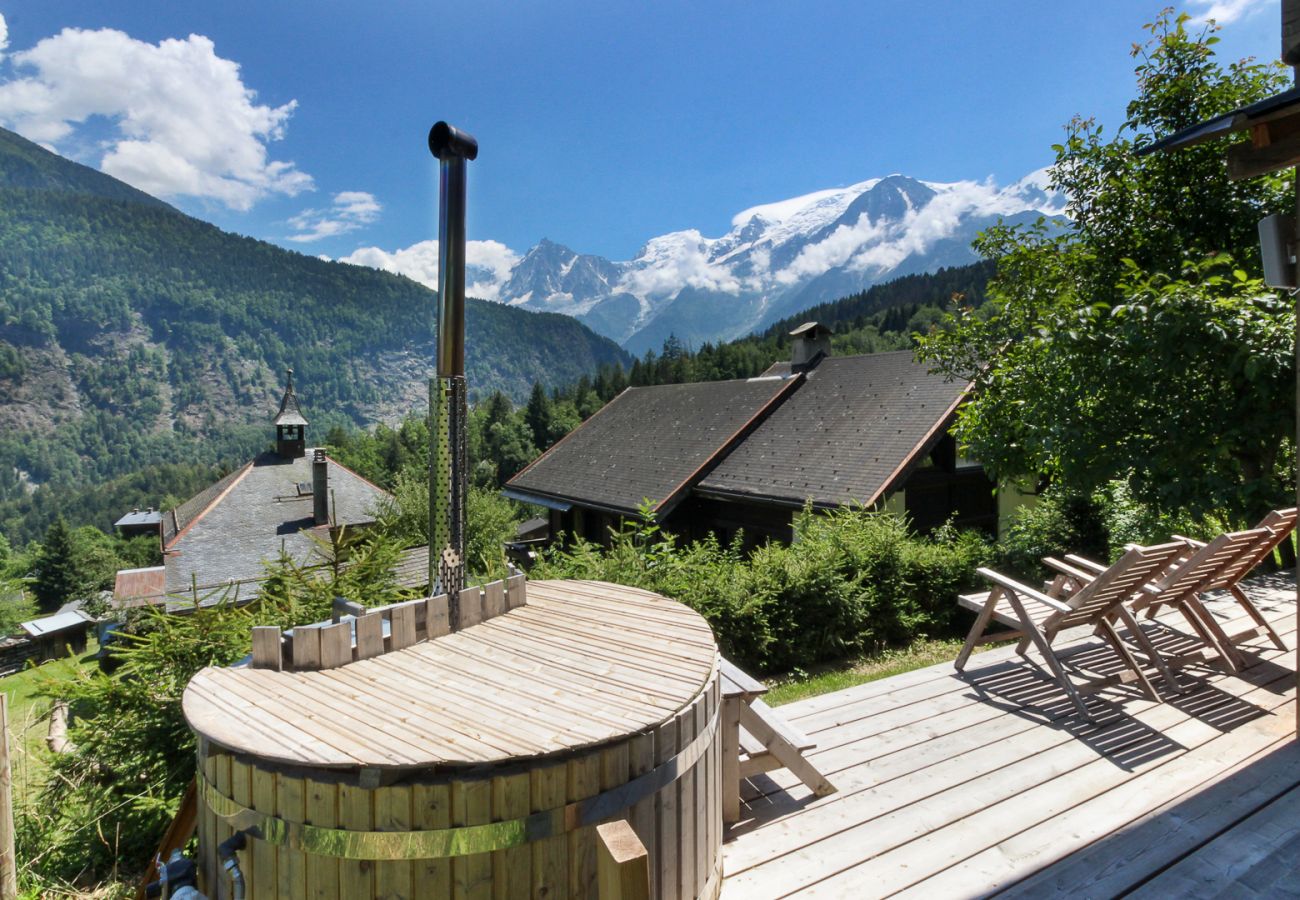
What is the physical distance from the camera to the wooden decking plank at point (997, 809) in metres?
2.89

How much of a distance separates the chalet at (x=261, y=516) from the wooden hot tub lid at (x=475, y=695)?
73.7ft

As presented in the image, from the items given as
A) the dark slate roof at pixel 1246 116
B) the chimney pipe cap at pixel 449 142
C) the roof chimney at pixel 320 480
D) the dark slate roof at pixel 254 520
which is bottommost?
the dark slate roof at pixel 254 520

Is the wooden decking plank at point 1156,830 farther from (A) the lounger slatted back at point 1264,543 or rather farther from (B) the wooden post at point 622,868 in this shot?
(B) the wooden post at point 622,868

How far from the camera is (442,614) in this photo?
126 inches

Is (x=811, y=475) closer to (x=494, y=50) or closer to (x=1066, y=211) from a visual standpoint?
(x=1066, y=211)

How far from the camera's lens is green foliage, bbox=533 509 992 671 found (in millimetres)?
7391

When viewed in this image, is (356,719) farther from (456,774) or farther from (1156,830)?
(1156,830)

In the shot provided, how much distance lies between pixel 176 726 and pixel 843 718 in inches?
145

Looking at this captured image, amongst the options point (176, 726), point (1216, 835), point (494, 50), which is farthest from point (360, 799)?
point (494, 50)

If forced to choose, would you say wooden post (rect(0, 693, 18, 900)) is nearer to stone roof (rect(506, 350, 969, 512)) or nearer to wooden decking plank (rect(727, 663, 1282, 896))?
wooden decking plank (rect(727, 663, 1282, 896))

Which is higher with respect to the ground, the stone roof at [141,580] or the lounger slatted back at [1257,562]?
the lounger slatted back at [1257,562]

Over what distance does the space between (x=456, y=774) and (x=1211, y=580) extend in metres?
4.96

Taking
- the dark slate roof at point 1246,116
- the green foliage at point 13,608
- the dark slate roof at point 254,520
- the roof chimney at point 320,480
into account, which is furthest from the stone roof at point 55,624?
the dark slate roof at point 1246,116

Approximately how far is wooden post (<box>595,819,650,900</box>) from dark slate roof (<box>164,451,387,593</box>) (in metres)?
25.7
